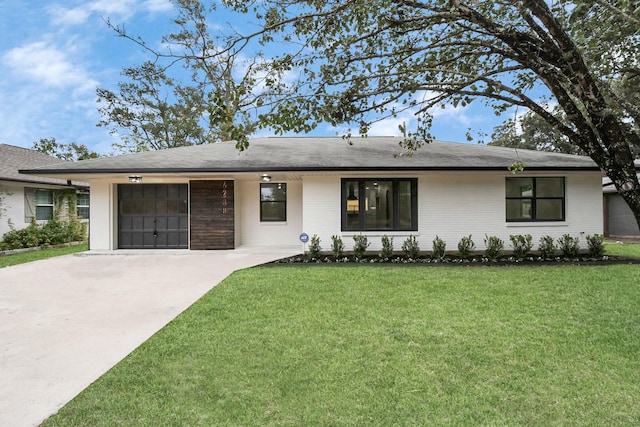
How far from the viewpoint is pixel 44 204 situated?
15227 mm

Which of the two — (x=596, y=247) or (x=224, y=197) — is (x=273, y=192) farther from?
(x=596, y=247)

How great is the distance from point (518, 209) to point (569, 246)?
69.7 inches

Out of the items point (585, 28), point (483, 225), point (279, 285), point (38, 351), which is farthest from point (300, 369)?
point (483, 225)

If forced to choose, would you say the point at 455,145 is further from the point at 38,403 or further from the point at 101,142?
the point at 101,142

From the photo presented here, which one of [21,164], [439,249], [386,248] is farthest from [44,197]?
[439,249]

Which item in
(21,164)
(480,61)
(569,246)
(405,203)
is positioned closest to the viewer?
(480,61)

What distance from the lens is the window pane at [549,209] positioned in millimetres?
11305

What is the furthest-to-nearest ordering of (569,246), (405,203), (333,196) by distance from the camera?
(405,203) < (333,196) < (569,246)

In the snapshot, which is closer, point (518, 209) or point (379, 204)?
point (379, 204)

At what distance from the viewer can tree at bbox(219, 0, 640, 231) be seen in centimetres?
379

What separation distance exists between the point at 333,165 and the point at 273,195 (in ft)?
11.8

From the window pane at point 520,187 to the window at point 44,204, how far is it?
18.8 m

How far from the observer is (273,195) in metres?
12.9

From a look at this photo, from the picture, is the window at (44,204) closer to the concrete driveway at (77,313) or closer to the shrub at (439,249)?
the concrete driveway at (77,313)
